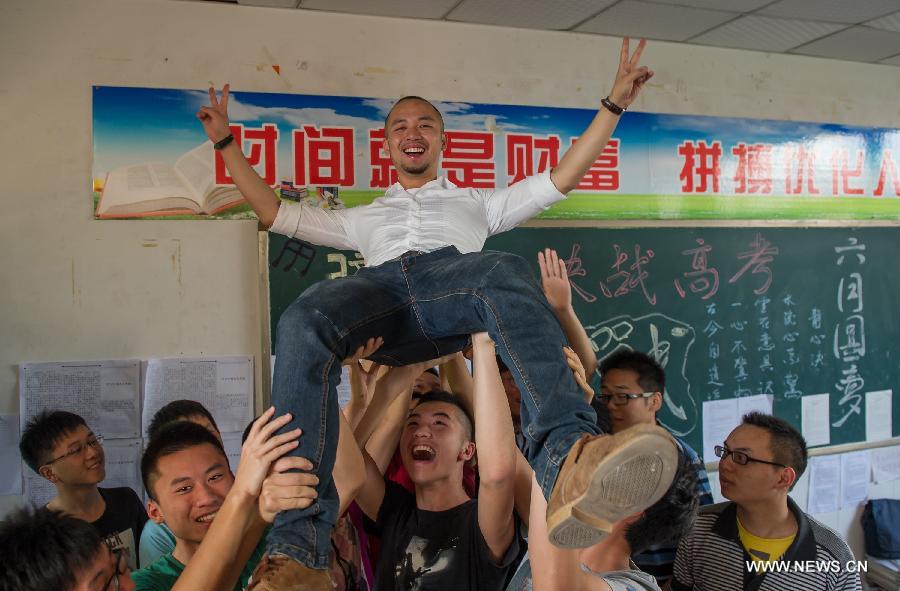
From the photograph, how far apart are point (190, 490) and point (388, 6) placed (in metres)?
2.20

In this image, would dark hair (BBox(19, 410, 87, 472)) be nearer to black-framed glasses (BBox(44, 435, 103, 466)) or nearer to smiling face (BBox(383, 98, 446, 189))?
black-framed glasses (BBox(44, 435, 103, 466))

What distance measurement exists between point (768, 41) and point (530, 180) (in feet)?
7.87

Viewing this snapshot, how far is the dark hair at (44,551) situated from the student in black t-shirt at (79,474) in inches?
51.0

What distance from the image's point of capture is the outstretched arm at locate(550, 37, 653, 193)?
1879 millimetres

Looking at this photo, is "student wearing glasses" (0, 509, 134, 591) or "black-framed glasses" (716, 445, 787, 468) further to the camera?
"black-framed glasses" (716, 445, 787, 468)

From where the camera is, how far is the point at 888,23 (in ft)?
11.5

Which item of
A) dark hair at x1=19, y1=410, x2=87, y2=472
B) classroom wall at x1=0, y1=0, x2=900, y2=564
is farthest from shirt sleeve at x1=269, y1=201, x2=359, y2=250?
dark hair at x1=19, y1=410, x2=87, y2=472

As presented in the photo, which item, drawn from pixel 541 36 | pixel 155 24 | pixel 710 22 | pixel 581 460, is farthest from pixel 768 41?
pixel 581 460

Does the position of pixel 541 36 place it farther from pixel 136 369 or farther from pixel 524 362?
pixel 524 362

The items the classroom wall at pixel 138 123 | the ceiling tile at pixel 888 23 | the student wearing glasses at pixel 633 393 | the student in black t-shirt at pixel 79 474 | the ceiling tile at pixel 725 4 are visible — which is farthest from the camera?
the ceiling tile at pixel 888 23

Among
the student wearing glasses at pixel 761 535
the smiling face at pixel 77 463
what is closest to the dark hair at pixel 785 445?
the student wearing glasses at pixel 761 535

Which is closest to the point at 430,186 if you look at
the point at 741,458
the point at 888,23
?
the point at 741,458

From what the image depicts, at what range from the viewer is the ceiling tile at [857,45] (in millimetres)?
3654

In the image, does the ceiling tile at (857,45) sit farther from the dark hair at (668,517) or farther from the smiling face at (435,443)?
the smiling face at (435,443)
